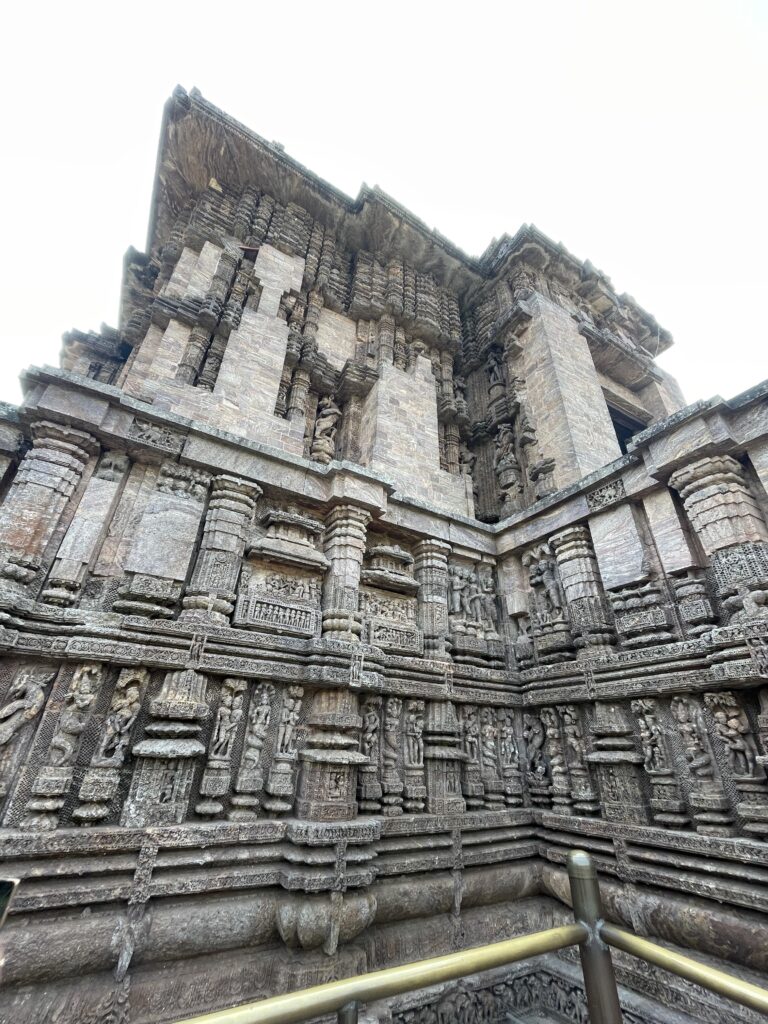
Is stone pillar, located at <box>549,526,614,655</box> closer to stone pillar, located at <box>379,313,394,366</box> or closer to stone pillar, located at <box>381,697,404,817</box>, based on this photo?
stone pillar, located at <box>381,697,404,817</box>

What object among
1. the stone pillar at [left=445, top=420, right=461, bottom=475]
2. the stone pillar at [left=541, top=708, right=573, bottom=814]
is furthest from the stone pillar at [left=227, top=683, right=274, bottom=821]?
the stone pillar at [left=445, top=420, right=461, bottom=475]

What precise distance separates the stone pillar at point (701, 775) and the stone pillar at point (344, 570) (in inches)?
150

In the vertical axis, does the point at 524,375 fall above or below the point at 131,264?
below

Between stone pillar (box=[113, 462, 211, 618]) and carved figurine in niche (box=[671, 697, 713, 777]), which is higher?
stone pillar (box=[113, 462, 211, 618])

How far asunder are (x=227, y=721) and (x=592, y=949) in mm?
3885

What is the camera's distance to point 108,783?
413 centimetres

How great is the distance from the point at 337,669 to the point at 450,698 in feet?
6.11

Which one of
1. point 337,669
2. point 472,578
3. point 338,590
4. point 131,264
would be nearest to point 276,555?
point 338,590

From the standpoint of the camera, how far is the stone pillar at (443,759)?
5.65m

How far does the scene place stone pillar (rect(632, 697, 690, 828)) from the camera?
15.9 ft

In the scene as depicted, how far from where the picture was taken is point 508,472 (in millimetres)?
9602

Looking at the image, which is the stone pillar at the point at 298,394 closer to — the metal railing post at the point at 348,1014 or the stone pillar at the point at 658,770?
the stone pillar at the point at 658,770

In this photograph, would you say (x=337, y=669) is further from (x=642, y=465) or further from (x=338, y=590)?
(x=642, y=465)

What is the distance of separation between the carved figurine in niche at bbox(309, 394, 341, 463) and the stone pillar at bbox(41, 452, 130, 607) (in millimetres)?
3338
